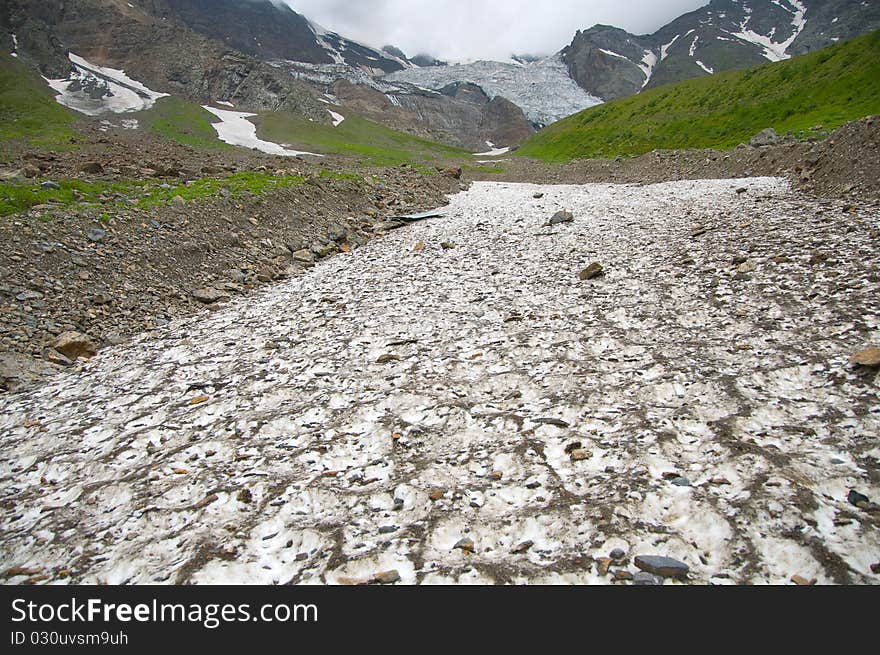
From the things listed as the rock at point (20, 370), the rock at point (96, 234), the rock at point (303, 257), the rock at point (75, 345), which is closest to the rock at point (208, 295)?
the rock at point (96, 234)

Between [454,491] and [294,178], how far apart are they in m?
26.4

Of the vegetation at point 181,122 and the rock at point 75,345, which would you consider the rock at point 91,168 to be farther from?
the vegetation at point 181,122

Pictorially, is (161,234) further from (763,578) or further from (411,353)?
(763,578)

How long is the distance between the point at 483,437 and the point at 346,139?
445 ft

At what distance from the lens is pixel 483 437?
Answer: 7.45 meters

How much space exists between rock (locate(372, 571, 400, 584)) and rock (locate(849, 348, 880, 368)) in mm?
8596

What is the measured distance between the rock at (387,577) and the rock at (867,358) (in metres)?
8.60

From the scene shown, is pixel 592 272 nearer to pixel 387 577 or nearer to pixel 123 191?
pixel 387 577

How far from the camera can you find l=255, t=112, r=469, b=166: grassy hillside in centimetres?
9944

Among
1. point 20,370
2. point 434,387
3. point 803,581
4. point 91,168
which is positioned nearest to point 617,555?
point 803,581

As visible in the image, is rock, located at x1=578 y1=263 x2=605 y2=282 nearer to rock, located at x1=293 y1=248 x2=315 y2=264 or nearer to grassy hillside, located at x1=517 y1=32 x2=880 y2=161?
rock, located at x1=293 y1=248 x2=315 y2=264

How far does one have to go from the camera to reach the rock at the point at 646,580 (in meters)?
4.49

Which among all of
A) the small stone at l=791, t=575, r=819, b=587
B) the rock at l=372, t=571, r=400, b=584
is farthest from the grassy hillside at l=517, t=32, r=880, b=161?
the rock at l=372, t=571, r=400, b=584
